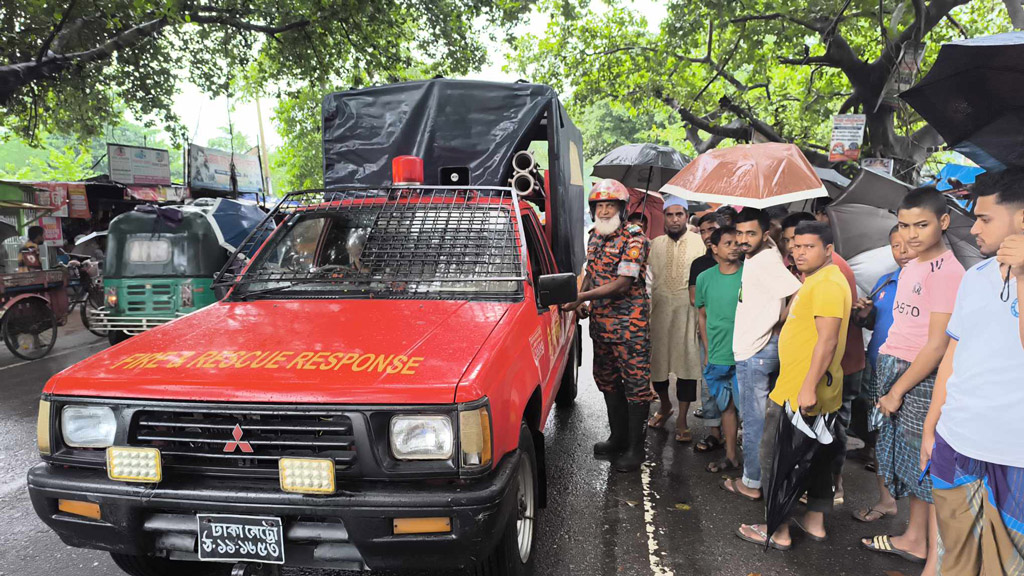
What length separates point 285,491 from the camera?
203cm

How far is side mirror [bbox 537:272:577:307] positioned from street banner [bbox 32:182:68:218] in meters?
16.0

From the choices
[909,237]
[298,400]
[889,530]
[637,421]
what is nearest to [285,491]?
[298,400]

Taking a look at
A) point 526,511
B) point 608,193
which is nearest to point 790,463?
point 526,511

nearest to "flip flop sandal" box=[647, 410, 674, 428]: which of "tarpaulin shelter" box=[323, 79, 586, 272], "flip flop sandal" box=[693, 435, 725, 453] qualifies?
"flip flop sandal" box=[693, 435, 725, 453]

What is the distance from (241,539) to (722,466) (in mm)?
3353

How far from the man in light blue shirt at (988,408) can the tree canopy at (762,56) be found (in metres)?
7.19

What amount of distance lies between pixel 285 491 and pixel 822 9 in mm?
10530

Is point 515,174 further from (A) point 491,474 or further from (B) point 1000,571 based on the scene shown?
(B) point 1000,571

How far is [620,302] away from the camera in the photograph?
401cm

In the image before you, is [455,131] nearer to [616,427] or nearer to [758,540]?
[616,427]

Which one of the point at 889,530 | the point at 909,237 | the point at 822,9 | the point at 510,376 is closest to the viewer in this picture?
the point at 510,376

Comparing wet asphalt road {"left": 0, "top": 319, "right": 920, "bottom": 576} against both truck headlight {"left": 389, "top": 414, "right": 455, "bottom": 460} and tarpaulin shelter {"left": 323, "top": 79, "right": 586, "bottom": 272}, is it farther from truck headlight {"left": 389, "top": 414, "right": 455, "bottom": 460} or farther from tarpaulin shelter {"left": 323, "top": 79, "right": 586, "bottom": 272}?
tarpaulin shelter {"left": 323, "top": 79, "right": 586, "bottom": 272}

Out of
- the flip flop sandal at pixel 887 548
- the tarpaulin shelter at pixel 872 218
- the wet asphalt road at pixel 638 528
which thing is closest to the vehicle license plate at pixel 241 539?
the wet asphalt road at pixel 638 528

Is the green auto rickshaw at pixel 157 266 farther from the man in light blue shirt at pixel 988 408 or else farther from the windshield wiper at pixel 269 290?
the man in light blue shirt at pixel 988 408
